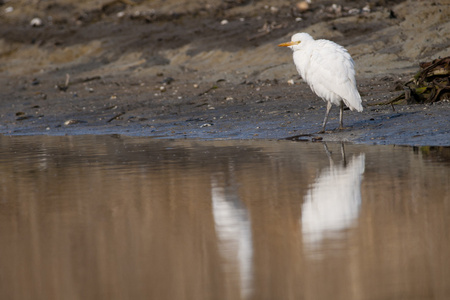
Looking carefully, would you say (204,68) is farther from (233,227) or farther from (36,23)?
(233,227)

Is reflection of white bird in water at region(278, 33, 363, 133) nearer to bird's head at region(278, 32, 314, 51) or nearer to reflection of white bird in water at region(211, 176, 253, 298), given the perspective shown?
bird's head at region(278, 32, 314, 51)

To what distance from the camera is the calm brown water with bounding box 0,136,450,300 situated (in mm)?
4012

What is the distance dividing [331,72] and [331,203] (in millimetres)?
5047

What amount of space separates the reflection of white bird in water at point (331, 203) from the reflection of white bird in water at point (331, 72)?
9.67 ft

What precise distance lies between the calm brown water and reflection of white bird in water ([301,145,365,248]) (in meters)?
0.01

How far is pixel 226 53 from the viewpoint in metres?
19.6

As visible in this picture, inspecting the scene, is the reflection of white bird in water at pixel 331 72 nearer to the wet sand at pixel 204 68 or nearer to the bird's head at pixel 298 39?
the bird's head at pixel 298 39

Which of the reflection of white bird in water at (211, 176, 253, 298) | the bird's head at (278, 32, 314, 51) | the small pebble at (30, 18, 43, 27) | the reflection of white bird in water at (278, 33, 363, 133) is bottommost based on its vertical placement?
the reflection of white bird in water at (211, 176, 253, 298)

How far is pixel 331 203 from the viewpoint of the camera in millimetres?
5867

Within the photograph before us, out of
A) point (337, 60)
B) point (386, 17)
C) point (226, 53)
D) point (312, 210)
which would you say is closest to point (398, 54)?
point (386, 17)

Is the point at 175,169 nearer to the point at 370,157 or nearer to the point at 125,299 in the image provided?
the point at 370,157

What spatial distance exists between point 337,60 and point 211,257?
655cm

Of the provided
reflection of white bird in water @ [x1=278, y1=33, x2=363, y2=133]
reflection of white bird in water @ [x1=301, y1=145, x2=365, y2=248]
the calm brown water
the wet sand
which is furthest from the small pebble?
reflection of white bird in water @ [x1=301, y1=145, x2=365, y2=248]

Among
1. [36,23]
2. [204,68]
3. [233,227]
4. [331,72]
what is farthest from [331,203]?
[36,23]
